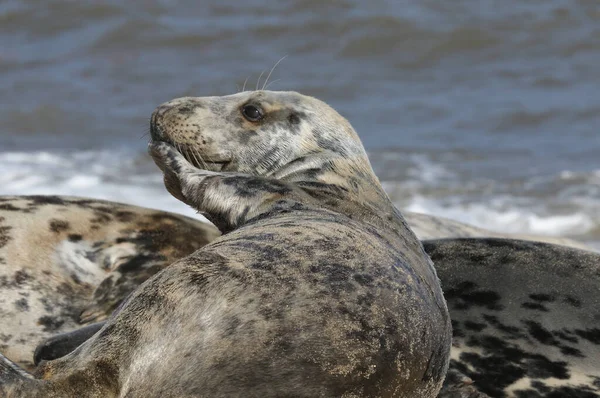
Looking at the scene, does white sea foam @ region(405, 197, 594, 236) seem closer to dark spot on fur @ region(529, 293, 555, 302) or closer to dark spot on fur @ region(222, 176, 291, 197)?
dark spot on fur @ region(529, 293, 555, 302)

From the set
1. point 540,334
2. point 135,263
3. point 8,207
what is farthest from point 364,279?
point 8,207

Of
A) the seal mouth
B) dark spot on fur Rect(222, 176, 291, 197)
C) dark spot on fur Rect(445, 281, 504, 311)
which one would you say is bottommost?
dark spot on fur Rect(445, 281, 504, 311)

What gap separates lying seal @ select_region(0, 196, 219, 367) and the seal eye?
2.04ft

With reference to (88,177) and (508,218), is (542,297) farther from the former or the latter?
(88,177)

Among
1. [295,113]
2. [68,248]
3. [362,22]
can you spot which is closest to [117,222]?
[68,248]

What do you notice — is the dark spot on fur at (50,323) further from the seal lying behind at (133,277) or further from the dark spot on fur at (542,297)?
the dark spot on fur at (542,297)

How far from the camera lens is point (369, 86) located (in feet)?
44.6

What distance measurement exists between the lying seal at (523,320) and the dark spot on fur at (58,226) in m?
1.51

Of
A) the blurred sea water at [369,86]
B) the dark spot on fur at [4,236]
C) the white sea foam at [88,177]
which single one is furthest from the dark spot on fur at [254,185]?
the blurred sea water at [369,86]

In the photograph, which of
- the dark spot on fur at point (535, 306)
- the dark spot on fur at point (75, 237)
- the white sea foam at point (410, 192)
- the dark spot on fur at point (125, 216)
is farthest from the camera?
the white sea foam at point (410, 192)

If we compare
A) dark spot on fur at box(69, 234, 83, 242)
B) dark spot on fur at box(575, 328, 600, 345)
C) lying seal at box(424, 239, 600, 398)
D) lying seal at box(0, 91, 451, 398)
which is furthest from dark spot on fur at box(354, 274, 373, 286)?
dark spot on fur at box(69, 234, 83, 242)

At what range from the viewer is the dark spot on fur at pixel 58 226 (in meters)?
5.06

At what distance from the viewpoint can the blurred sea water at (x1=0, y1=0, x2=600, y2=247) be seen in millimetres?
10023

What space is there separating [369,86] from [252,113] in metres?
8.93
